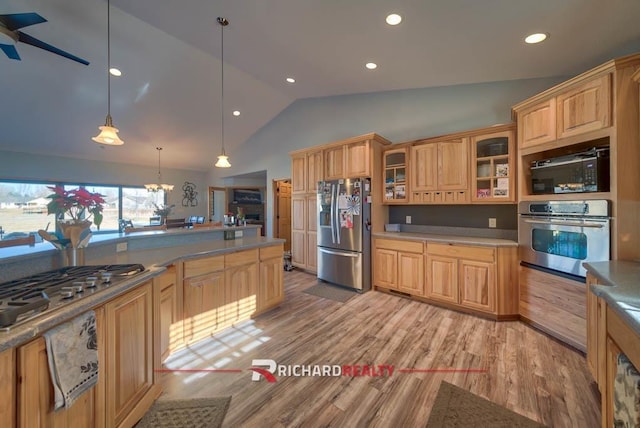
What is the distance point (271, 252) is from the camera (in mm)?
3117

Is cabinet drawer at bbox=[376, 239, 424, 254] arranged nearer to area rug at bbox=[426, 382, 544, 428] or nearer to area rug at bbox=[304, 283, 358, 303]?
area rug at bbox=[304, 283, 358, 303]

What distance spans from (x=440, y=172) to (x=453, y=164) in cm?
18

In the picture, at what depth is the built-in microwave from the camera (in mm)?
2100

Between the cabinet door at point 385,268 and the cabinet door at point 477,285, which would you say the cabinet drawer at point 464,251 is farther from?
the cabinet door at point 385,268

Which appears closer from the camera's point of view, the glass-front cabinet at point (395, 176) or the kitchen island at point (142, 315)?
the kitchen island at point (142, 315)

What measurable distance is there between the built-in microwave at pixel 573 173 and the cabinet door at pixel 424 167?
1069 mm

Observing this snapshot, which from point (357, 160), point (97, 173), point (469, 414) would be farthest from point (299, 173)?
point (97, 173)

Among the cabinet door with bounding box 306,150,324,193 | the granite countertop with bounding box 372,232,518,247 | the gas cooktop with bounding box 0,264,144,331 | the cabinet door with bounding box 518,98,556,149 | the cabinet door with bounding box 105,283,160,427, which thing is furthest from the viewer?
the cabinet door with bounding box 306,150,324,193

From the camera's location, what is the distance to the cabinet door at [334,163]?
14.0ft

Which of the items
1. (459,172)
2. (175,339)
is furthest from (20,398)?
(459,172)

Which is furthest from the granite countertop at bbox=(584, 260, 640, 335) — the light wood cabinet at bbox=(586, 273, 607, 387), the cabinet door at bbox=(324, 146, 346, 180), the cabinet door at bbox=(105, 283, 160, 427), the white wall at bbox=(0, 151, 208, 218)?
the white wall at bbox=(0, 151, 208, 218)

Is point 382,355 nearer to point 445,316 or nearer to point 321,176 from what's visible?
point 445,316

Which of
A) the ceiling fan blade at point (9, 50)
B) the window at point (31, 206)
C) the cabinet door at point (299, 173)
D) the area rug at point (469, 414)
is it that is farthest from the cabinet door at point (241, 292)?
the window at point (31, 206)

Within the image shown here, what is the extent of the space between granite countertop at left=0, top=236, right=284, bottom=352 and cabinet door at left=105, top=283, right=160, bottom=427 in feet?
0.28
